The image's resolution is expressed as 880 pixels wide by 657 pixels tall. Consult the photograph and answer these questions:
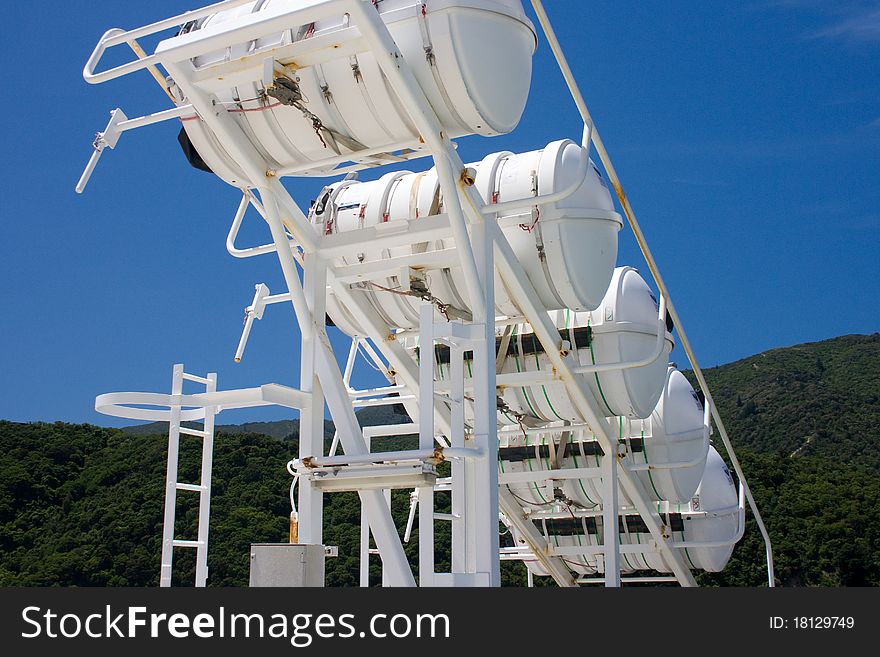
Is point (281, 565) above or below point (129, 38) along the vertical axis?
below

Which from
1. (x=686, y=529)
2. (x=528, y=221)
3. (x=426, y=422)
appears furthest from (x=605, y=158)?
(x=686, y=529)

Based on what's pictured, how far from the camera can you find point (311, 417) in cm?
805

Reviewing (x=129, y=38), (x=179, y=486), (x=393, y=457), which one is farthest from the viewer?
(x=179, y=486)

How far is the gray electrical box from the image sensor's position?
700 centimetres

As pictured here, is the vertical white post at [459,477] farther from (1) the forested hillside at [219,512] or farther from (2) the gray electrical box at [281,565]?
(1) the forested hillside at [219,512]

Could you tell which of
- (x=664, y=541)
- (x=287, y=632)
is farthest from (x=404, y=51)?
(x=664, y=541)

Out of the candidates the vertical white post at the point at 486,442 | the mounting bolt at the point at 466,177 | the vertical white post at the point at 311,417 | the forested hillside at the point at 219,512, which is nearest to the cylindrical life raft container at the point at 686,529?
the vertical white post at the point at 486,442

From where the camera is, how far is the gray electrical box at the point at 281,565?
7.00 metres

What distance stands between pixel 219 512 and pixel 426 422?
872 inches

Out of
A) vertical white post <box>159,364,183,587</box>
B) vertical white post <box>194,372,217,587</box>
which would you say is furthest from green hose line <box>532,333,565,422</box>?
vertical white post <box>159,364,183,587</box>

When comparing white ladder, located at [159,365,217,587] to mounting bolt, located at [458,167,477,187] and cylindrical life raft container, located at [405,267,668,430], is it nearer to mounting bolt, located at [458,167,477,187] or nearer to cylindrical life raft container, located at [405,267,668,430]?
mounting bolt, located at [458,167,477,187]

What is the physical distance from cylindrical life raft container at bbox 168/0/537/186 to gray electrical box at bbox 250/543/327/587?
10.3 feet

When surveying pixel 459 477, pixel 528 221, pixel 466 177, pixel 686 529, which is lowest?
pixel 459 477

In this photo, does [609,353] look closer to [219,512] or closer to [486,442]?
[486,442]
